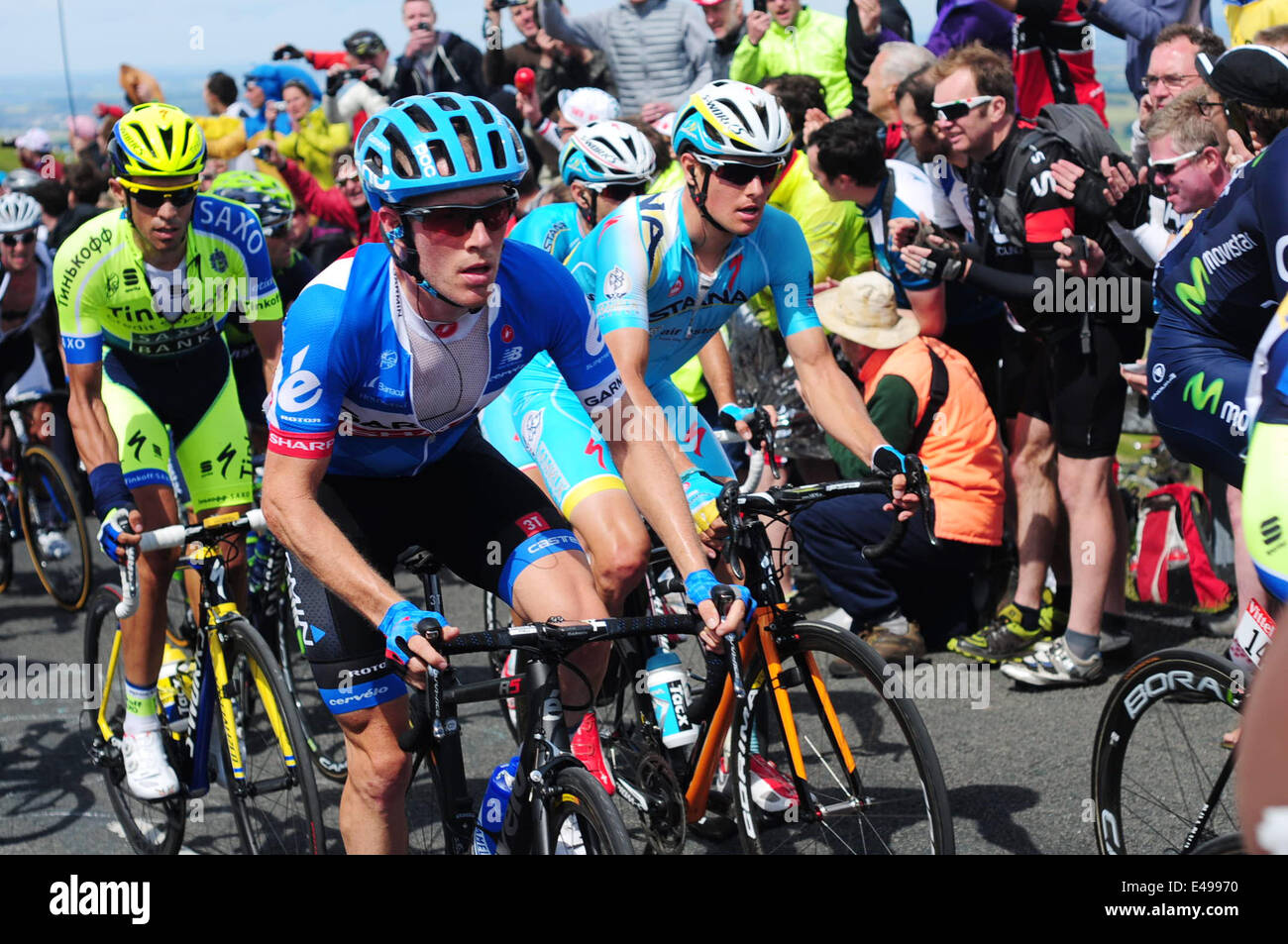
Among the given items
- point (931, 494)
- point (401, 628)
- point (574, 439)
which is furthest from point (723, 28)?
point (401, 628)

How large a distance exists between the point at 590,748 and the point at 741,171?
1.97m

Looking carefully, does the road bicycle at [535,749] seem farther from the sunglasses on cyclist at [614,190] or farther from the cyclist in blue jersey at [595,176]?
the sunglasses on cyclist at [614,190]

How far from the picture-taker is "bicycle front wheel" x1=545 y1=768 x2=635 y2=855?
9.45 ft

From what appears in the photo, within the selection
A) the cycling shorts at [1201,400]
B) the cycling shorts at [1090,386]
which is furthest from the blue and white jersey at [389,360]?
the cycling shorts at [1090,386]

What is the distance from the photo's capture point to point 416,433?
3.80m

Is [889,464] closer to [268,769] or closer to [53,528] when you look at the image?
[268,769]

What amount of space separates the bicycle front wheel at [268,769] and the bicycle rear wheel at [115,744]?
42 cm

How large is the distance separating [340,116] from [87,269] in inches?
262

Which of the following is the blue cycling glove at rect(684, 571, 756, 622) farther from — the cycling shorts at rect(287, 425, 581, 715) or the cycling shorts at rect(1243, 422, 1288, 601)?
the cycling shorts at rect(1243, 422, 1288, 601)

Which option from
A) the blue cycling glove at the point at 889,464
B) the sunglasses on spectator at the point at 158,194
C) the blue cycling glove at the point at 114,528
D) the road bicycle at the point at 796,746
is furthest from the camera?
the sunglasses on spectator at the point at 158,194

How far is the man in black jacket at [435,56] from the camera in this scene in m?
11.0

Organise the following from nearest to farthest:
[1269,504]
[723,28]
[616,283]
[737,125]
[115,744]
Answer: [1269,504] < [737,125] < [616,283] < [115,744] < [723,28]

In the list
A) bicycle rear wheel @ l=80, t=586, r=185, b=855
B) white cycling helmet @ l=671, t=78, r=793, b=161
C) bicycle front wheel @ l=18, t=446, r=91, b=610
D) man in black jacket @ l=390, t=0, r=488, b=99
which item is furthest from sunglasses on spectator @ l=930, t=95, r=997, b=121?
bicycle front wheel @ l=18, t=446, r=91, b=610

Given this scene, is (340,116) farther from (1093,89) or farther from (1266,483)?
(1266,483)
